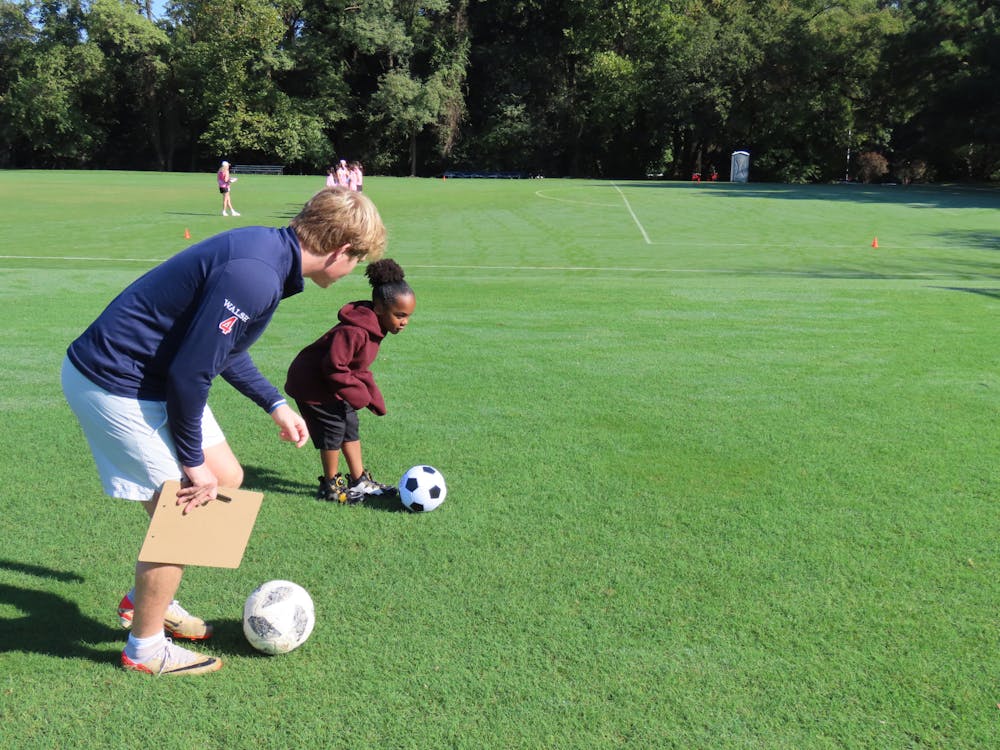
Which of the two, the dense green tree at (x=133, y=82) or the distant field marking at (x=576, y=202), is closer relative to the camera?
the distant field marking at (x=576, y=202)

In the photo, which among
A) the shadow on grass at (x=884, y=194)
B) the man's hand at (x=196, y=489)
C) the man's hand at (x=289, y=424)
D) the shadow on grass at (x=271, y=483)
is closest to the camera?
the man's hand at (x=196, y=489)

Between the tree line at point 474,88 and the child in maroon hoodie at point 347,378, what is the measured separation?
54.1m

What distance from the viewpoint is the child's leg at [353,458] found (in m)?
5.22

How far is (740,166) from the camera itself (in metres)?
53.3

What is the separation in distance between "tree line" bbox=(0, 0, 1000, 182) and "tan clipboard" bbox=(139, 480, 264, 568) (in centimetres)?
5614

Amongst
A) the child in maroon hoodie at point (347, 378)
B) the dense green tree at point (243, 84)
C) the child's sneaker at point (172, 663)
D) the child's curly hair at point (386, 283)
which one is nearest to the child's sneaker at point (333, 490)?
the child in maroon hoodie at point (347, 378)

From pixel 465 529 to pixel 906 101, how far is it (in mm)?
56358

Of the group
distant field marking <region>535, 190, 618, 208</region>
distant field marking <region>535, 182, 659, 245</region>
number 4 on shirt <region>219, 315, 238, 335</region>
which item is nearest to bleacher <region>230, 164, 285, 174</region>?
distant field marking <region>535, 182, 659, 245</region>

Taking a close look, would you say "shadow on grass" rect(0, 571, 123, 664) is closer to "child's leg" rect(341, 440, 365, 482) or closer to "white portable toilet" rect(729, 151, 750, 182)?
"child's leg" rect(341, 440, 365, 482)

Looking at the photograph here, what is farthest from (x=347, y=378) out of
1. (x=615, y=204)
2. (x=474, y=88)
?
(x=474, y=88)

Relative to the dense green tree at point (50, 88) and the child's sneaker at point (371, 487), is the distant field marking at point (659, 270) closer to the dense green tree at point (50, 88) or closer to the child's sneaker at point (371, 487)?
the child's sneaker at point (371, 487)

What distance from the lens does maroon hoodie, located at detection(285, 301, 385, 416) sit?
16.5ft

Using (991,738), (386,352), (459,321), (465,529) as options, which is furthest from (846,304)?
(991,738)

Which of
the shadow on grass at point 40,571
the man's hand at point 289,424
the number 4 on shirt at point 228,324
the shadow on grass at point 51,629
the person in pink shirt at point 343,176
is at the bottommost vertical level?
the shadow on grass at point 51,629
